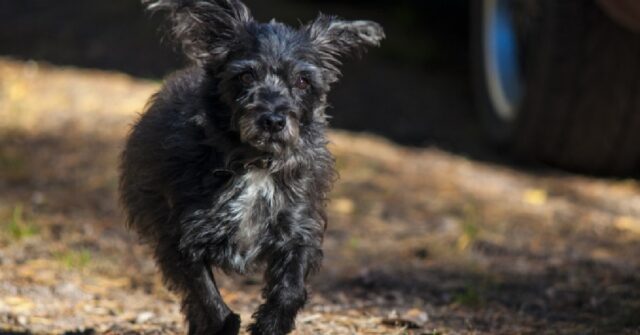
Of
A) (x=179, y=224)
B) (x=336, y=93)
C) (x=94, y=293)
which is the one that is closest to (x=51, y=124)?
(x=336, y=93)

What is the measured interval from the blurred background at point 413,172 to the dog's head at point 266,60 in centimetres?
118

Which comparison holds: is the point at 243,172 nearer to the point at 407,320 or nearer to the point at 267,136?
the point at 267,136

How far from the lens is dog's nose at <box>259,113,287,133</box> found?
497 centimetres

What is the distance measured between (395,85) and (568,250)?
14.4 ft

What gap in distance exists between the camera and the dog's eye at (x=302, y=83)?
17.3ft

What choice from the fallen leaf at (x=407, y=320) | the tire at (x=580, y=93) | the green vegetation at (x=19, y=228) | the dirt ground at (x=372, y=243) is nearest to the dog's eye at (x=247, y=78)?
the dirt ground at (x=372, y=243)

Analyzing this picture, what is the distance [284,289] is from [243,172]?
577 mm

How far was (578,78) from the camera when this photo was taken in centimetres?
918

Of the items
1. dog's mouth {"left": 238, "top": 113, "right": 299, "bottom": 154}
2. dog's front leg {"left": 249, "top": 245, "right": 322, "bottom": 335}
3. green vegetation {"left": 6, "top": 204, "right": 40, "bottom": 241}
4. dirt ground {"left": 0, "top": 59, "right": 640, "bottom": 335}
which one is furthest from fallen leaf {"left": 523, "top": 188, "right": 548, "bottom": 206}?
dog's mouth {"left": 238, "top": 113, "right": 299, "bottom": 154}

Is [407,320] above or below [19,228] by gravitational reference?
below

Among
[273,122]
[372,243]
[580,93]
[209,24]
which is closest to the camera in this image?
[273,122]

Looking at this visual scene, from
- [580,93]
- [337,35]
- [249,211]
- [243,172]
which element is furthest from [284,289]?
[580,93]

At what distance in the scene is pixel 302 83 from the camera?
527cm

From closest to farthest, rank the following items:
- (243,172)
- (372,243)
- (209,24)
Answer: (243,172) < (209,24) < (372,243)
